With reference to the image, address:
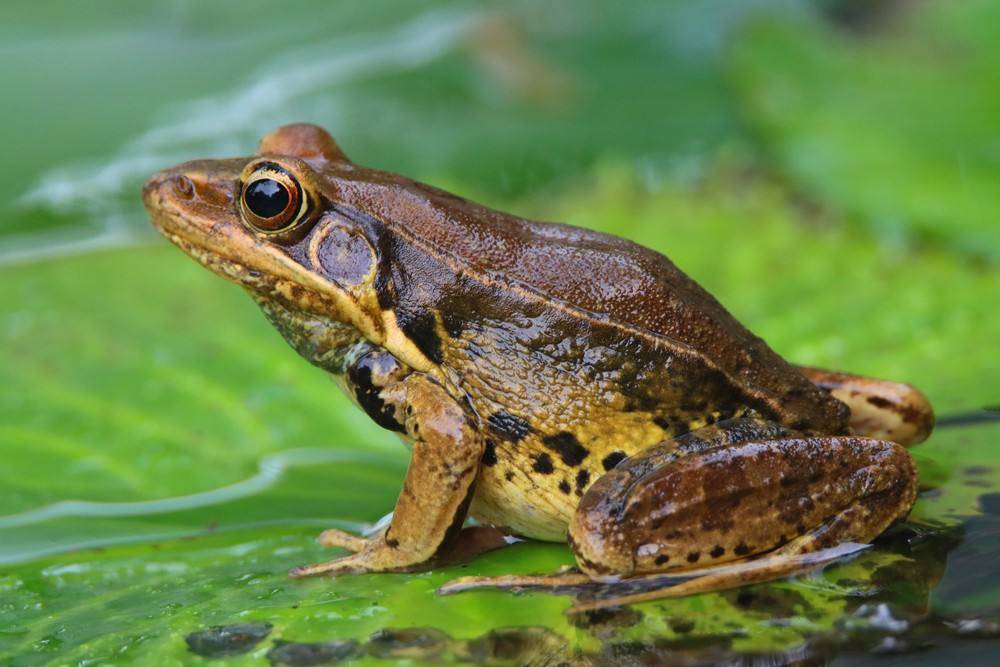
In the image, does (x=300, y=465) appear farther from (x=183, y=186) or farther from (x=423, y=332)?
(x=183, y=186)

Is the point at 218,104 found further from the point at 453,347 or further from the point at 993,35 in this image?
the point at 993,35

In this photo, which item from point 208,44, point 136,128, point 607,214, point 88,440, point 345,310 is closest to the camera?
point 345,310

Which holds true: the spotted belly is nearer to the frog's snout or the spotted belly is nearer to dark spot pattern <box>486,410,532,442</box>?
dark spot pattern <box>486,410,532,442</box>

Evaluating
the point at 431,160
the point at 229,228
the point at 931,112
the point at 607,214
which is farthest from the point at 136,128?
the point at 931,112

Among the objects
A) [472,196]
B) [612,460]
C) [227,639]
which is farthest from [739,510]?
[472,196]

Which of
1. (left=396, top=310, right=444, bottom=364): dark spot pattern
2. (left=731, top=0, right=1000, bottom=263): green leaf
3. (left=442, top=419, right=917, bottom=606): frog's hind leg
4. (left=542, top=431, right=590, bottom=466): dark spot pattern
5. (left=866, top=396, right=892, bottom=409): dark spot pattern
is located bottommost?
(left=442, top=419, right=917, bottom=606): frog's hind leg

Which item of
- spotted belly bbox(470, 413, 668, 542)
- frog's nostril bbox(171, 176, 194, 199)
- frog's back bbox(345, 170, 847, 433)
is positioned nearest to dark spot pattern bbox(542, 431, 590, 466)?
spotted belly bbox(470, 413, 668, 542)

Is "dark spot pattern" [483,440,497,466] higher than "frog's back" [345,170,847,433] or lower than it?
lower
